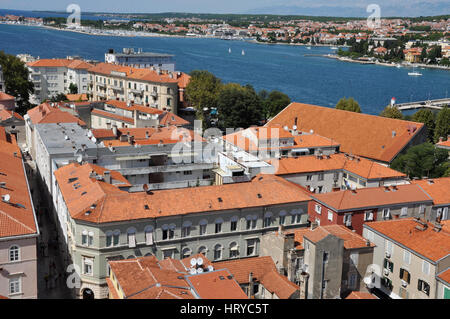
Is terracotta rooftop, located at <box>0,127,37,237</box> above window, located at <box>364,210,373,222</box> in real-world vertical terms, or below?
above

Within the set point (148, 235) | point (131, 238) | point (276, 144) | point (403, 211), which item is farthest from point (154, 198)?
point (276, 144)

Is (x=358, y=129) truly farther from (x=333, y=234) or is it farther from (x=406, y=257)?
(x=333, y=234)

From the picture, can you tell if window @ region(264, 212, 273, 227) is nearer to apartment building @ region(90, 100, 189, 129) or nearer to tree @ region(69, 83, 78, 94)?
apartment building @ region(90, 100, 189, 129)

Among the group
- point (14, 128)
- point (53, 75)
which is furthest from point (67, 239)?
point (53, 75)

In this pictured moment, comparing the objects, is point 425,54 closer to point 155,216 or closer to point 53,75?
point 53,75

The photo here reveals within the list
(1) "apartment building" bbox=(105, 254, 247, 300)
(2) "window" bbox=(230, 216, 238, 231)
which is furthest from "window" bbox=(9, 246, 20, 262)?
(2) "window" bbox=(230, 216, 238, 231)

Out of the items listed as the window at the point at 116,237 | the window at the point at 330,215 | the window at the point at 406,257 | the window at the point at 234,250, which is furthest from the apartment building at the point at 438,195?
the window at the point at 116,237
